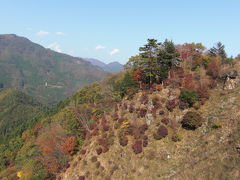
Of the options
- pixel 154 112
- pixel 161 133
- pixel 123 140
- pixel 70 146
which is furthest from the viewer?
pixel 70 146

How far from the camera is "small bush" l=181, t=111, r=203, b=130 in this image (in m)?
32.1

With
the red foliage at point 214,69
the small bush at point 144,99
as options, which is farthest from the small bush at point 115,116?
the red foliage at point 214,69

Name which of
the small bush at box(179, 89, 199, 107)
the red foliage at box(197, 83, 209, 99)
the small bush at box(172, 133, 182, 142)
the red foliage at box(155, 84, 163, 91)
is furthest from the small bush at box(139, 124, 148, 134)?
the red foliage at box(197, 83, 209, 99)

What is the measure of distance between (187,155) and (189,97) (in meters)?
11.7

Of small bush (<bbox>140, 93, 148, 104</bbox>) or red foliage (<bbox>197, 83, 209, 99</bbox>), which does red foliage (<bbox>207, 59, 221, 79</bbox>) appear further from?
small bush (<bbox>140, 93, 148, 104</bbox>)

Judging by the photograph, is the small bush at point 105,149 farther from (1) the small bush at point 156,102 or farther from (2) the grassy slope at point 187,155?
(1) the small bush at point 156,102

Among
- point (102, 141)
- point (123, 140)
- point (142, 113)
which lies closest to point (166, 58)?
point (142, 113)

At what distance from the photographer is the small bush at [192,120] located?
32094 mm

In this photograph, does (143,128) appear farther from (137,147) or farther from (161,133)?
(137,147)

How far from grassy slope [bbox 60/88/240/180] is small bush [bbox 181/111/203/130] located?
2.77ft

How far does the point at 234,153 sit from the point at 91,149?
95.7 feet

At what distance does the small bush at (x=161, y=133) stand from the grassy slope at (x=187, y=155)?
804 mm

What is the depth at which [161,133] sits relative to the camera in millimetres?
33781

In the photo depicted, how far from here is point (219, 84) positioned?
38.0m
